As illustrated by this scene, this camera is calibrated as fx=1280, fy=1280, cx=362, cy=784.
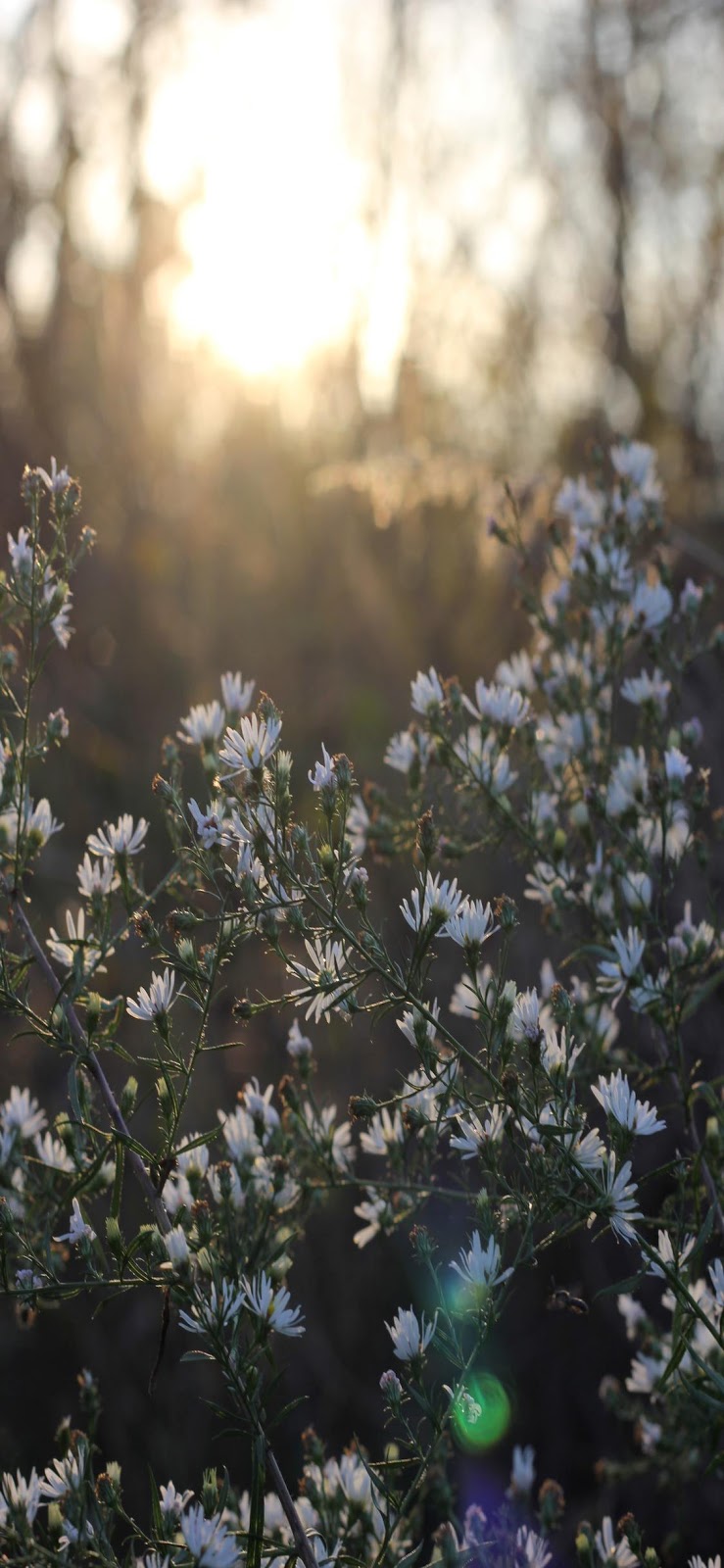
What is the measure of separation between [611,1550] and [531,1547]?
0.11 meters

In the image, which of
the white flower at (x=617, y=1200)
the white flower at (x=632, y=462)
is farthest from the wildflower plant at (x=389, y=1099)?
the white flower at (x=632, y=462)

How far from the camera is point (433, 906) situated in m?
1.45

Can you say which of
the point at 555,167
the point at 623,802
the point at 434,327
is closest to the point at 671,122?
the point at 555,167

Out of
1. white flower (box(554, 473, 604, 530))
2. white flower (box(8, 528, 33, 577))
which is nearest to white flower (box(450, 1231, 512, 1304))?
white flower (box(8, 528, 33, 577))

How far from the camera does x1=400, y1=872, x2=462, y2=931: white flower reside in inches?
57.2

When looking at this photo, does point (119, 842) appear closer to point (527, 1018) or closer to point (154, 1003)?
point (154, 1003)

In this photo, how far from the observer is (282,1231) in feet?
5.91

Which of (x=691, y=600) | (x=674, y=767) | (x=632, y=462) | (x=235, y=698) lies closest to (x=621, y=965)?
(x=674, y=767)

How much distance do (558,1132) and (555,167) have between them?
8.40m

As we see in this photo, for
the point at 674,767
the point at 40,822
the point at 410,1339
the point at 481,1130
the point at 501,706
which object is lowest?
the point at 410,1339

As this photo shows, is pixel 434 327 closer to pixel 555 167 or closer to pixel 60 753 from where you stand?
pixel 555 167

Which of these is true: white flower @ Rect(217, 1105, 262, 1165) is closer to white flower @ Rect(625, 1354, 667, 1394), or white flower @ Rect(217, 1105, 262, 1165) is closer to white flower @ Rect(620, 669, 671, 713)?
white flower @ Rect(625, 1354, 667, 1394)

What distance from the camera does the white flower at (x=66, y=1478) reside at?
5.03 ft

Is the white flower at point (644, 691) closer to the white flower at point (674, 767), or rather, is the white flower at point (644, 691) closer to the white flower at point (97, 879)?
the white flower at point (674, 767)
